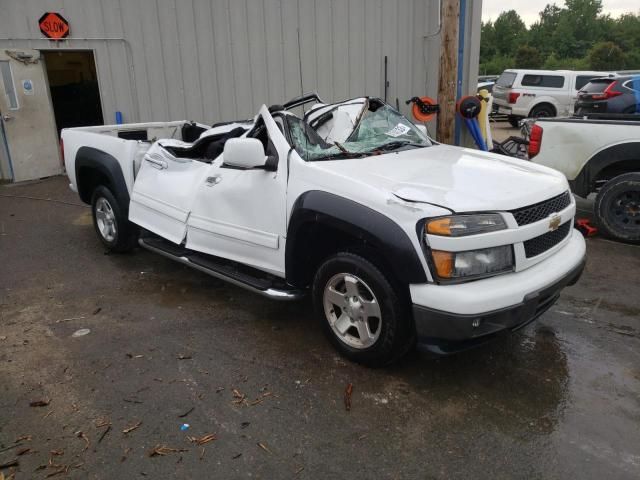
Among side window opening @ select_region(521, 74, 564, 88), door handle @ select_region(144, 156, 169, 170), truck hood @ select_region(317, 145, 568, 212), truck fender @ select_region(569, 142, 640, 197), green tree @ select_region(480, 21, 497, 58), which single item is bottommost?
truck fender @ select_region(569, 142, 640, 197)

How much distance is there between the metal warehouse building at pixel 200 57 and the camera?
9492 millimetres

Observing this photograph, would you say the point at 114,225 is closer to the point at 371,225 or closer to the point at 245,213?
the point at 245,213

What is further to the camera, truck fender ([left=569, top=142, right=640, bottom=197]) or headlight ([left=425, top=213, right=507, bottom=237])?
truck fender ([left=569, top=142, right=640, bottom=197])

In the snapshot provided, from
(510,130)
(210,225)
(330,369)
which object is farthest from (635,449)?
(510,130)

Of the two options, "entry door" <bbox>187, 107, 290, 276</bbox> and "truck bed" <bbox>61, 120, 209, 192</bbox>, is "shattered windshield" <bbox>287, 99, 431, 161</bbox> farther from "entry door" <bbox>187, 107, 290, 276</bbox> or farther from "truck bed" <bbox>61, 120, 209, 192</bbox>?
"truck bed" <bbox>61, 120, 209, 192</bbox>

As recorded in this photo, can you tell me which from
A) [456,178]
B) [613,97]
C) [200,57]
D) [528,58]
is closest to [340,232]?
[456,178]

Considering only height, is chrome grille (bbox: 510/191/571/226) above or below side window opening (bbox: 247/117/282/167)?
below

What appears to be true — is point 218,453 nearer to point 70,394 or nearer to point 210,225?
point 70,394

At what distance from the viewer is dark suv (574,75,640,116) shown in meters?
8.47

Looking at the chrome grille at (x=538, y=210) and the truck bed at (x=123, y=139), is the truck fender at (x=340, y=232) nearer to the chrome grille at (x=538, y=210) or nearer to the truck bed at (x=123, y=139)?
the chrome grille at (x=538, y=210)

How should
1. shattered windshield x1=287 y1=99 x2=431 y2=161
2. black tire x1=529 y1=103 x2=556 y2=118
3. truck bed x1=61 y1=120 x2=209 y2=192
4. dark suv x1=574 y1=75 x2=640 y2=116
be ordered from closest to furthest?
1. shattered windshield x1=287 y1=99 x2=431 y2=161
2. truck bed x1=61 y1=120 x2=209 y2=192
3. dark suv x1=574 y1=75 x2=640 y2=116
4. black tire x1=529 y1=103 x2=556 y2=118

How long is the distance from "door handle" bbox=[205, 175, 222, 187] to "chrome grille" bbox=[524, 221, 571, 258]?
2349 mm

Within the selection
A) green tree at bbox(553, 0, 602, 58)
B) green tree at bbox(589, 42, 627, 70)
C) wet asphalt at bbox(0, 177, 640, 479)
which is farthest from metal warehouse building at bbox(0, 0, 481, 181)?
green tree at bbox(553, 0, 602, 58)

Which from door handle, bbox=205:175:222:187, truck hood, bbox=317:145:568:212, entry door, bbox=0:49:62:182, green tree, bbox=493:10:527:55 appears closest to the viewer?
truck hood, bbox=317:145:568:212
